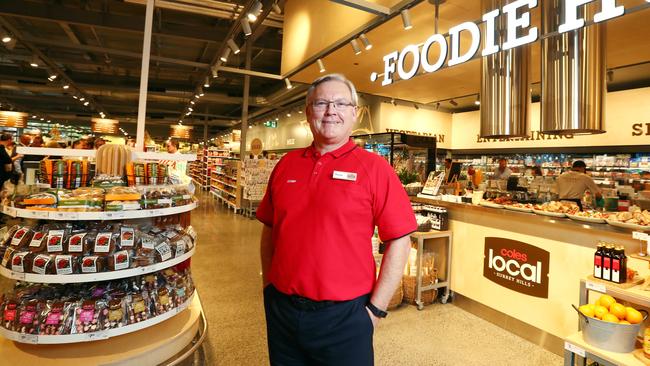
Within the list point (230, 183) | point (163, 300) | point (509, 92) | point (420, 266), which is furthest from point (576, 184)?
point (230, 183)

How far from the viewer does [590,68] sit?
3.60 metres

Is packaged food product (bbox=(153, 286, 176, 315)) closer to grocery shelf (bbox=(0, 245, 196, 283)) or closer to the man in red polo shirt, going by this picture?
grocery shelf (bbox=(0, 245, 196, 283))

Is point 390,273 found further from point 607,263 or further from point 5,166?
point 5,166

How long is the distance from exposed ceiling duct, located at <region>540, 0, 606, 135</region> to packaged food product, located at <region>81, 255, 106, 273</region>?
13.6 ft

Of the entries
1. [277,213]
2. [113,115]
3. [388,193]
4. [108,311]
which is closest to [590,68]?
[388,193]

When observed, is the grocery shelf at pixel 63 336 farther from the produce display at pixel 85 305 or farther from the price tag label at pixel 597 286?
the price tag label at pixel 597 286

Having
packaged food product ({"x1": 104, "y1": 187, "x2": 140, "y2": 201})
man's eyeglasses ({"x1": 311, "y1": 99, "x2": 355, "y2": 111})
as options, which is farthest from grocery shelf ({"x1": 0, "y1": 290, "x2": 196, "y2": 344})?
man's eyeglasses ({"x1": 311, "y1": 99, "x2": 355, "y2": 111})

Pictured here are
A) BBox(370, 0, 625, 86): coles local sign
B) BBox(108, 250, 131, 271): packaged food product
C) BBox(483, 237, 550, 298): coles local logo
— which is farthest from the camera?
BBox(483, 237, 550, 298): coles local logo

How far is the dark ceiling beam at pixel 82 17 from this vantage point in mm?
6766

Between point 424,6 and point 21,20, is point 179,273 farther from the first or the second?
point 21,20

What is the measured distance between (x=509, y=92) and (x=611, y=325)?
2781 mm

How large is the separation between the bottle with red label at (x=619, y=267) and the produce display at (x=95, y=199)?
299 centimetres

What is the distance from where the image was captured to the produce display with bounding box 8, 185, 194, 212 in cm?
222

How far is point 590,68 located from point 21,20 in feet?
36.8
